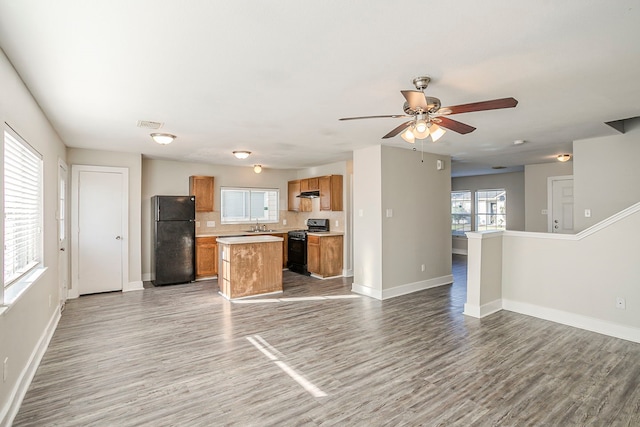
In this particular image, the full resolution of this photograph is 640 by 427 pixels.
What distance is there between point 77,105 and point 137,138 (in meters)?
1.41

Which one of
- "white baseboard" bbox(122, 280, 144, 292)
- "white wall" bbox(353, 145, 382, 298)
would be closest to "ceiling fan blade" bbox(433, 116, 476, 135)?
"white wall" bbox(353, 145, 382, 298)

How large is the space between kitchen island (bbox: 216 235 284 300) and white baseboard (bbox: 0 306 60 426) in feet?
7.39

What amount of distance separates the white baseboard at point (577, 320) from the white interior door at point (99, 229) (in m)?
6.29

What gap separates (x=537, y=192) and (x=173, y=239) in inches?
314

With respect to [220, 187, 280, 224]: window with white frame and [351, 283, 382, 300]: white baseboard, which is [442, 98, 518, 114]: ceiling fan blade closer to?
[351, 283, 382, 300]: white baseboard

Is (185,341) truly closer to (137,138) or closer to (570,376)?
(137,138)

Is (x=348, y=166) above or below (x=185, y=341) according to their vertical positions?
above

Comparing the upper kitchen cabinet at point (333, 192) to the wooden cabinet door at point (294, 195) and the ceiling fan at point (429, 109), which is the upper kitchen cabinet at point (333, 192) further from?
the ceiling fan at point (429, 109)

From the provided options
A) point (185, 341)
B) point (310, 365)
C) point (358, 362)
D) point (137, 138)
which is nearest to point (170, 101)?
point (137, 138)

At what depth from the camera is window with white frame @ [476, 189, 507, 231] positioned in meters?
9.30

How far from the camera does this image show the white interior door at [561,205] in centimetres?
693

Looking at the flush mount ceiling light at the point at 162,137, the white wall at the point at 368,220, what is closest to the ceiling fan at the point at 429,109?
the white wall at the point at 368,220

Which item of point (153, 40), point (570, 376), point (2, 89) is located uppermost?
point (153, 40)

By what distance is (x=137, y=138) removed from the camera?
15.1ft
